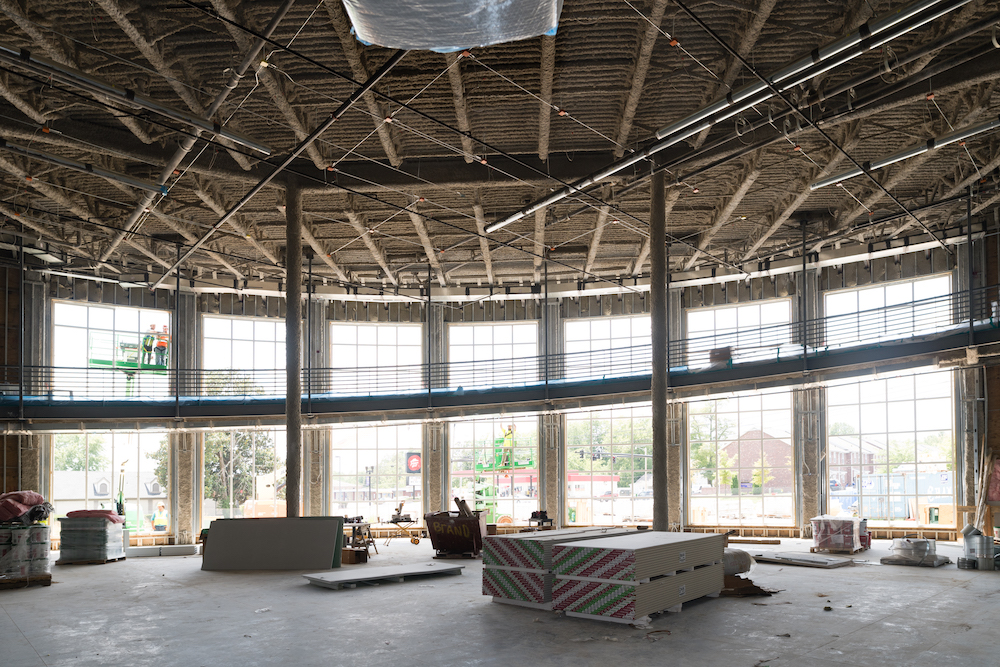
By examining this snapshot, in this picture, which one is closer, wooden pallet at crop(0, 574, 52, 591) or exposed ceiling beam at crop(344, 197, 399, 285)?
wooden pallet at crop(0, 574, 52, 591)

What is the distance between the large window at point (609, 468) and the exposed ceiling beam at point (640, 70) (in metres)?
12.7

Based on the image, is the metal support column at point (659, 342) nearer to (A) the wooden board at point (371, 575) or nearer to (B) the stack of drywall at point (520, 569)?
(A) the wooden board at point (371, 575)

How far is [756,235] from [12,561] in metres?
20.3

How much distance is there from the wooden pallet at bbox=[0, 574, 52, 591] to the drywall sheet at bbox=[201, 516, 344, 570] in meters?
3.04

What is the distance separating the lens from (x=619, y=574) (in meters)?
10.5

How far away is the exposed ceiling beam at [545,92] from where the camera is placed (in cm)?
1324

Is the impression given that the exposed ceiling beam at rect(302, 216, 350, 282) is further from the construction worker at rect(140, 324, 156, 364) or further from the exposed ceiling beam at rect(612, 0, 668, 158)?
the exposed ceiling beam at rect(612, 0, 668, 158)

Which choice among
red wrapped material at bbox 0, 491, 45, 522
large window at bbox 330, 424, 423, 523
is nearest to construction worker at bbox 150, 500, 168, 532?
large window at bbox 330, 424, 423, 523

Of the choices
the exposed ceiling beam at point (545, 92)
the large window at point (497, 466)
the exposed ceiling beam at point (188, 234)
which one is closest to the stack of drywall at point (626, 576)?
the exposed ceiling beam at point (545, 92)

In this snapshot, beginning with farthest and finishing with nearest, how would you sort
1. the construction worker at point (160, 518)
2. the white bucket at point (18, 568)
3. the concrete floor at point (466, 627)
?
the construction worker at point (160, 518) < the white bucket at point (18, 568) < the concrete floor at point (466, 627)

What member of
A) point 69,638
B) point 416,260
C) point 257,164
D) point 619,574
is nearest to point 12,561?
point 69,638

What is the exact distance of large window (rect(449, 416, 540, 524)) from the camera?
28.4 m

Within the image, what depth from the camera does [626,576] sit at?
10.5 m

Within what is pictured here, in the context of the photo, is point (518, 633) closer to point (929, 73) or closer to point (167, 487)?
point (929, 73)
